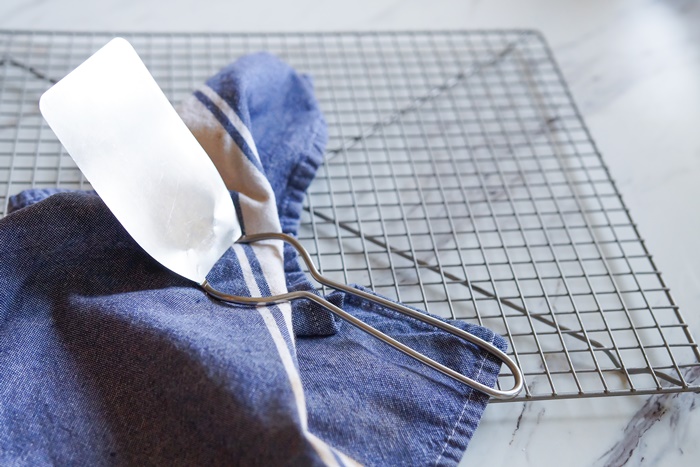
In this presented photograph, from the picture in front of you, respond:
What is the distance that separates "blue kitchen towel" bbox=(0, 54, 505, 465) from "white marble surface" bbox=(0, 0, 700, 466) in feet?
0.27

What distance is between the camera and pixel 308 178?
1.94 feet

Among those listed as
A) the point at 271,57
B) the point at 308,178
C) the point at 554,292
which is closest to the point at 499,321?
the point at 554,292

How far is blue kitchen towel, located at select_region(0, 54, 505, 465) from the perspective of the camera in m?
0.39

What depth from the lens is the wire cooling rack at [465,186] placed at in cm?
54

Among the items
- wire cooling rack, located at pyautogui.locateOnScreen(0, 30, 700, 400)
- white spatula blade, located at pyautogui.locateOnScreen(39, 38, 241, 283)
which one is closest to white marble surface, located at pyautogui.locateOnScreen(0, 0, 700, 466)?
wire cooling rack, located at pyautogui.locateOnScreen(0, 30, 700, 400)

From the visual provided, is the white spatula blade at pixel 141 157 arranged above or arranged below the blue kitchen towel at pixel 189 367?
above

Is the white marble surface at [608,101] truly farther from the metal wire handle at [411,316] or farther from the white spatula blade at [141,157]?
the white spatula blade at [141,157]

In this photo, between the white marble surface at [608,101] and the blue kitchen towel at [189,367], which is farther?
the white marble surface at [608,101]

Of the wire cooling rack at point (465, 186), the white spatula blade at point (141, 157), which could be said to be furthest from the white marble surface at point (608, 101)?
the white spatula blade at point (141, 157)

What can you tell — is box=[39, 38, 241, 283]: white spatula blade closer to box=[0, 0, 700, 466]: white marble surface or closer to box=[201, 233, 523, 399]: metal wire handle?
box=[201, 233, 523, 399]: metal wire handle

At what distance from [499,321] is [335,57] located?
38cm

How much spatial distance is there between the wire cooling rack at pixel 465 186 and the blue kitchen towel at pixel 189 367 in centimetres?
8

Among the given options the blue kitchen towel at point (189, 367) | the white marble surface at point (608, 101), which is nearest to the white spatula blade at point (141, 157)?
the blue kitchen towel at point (189, 367)

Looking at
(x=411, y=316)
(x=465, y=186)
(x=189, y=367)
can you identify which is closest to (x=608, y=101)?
(x=465, y=186)
